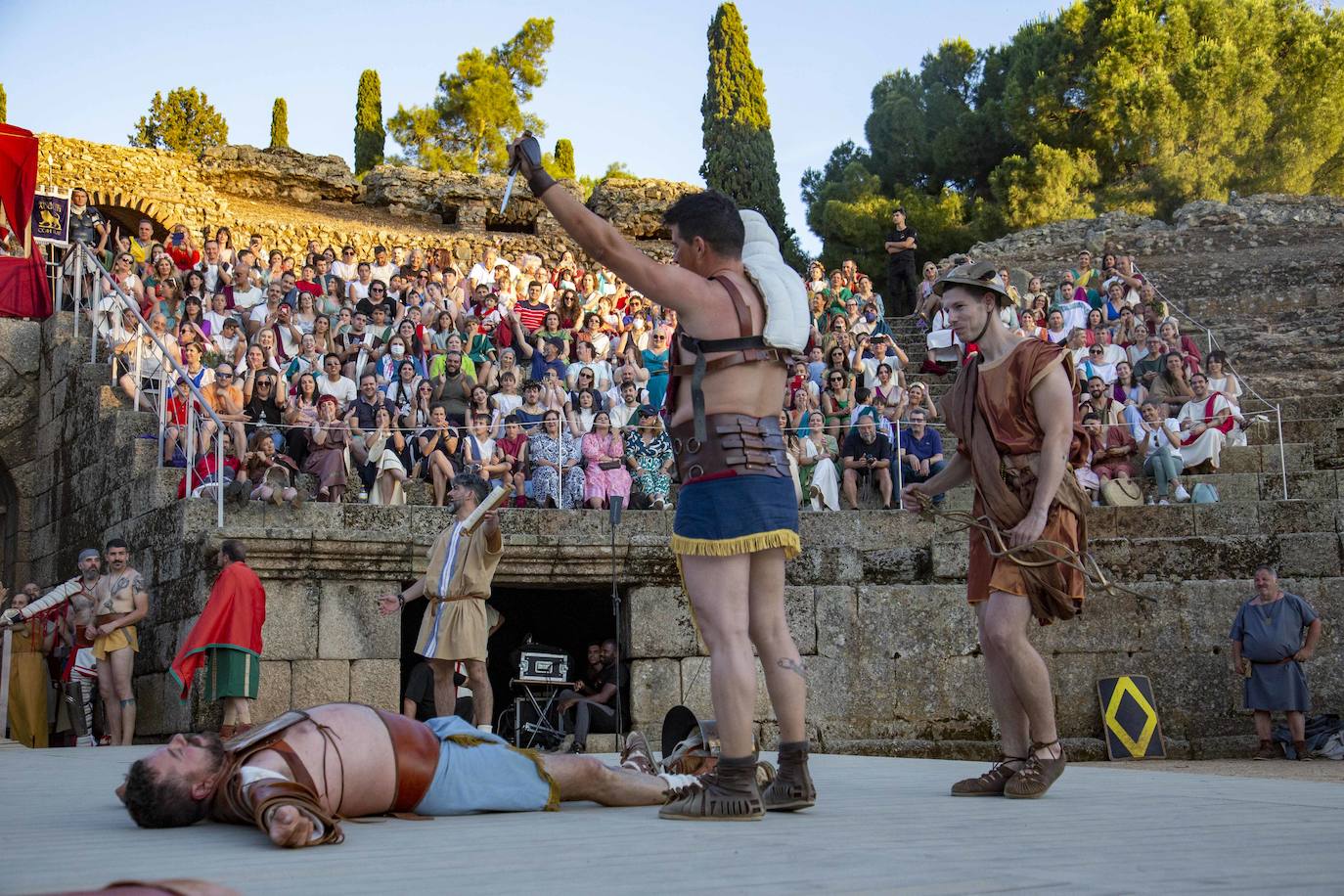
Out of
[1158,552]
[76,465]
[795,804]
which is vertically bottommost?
[795,804]

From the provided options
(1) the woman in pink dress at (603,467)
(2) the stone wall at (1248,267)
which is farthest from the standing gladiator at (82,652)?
(2) the stone wall at (1248,267)

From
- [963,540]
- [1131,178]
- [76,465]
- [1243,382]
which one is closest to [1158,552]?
[963,540]

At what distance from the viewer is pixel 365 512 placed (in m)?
10.5

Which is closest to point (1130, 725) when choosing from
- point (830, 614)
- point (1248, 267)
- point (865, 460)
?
point (830, 614)

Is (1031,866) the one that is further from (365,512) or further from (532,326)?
(532,326)

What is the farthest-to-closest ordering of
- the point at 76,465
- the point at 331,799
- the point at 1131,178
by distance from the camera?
the point at 1131,178
the point at 76,465
the point at 331,799

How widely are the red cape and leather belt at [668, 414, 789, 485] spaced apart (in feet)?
18.6

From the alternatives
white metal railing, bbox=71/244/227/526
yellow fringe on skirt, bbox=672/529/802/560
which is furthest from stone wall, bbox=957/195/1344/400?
yellow fringe on skirt, bbox=672/529/802/560

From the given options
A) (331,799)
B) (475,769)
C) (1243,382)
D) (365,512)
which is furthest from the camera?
(1243,382)

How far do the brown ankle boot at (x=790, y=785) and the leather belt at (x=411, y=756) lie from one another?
1.02 m

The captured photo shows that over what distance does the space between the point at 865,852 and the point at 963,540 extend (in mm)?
7783

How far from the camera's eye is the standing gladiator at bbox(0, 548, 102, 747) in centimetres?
1052

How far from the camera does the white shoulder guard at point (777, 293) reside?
13.8 ft

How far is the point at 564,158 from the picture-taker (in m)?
39.6
